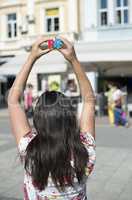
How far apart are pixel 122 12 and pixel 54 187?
2452 centimetres

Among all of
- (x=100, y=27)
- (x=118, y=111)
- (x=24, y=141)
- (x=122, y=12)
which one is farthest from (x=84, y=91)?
(x=122, y=12)

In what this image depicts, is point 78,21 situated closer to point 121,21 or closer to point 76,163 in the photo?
point 121,21

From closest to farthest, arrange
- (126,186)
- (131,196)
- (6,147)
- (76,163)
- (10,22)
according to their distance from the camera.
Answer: (76,163) < (131,196) < (126,186) < (6,147) < (10,22)

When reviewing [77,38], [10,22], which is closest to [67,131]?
[77,38]

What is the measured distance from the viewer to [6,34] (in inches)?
1258

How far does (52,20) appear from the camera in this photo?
30016 mm

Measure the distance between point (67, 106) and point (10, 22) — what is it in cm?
2988

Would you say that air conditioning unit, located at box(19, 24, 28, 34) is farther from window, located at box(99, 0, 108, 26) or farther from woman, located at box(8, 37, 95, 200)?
woman, located at box(8, 37, 95, 200)

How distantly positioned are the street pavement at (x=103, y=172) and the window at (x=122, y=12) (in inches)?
557

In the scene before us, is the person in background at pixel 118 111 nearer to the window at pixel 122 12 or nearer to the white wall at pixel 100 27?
the white wall at pixel 100 27

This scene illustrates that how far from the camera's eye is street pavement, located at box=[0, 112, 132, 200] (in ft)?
22.3

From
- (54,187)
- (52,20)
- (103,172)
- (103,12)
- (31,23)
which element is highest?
(52,20)

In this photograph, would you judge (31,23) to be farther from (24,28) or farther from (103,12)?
(103,12)

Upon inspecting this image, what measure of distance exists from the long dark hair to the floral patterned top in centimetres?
3
